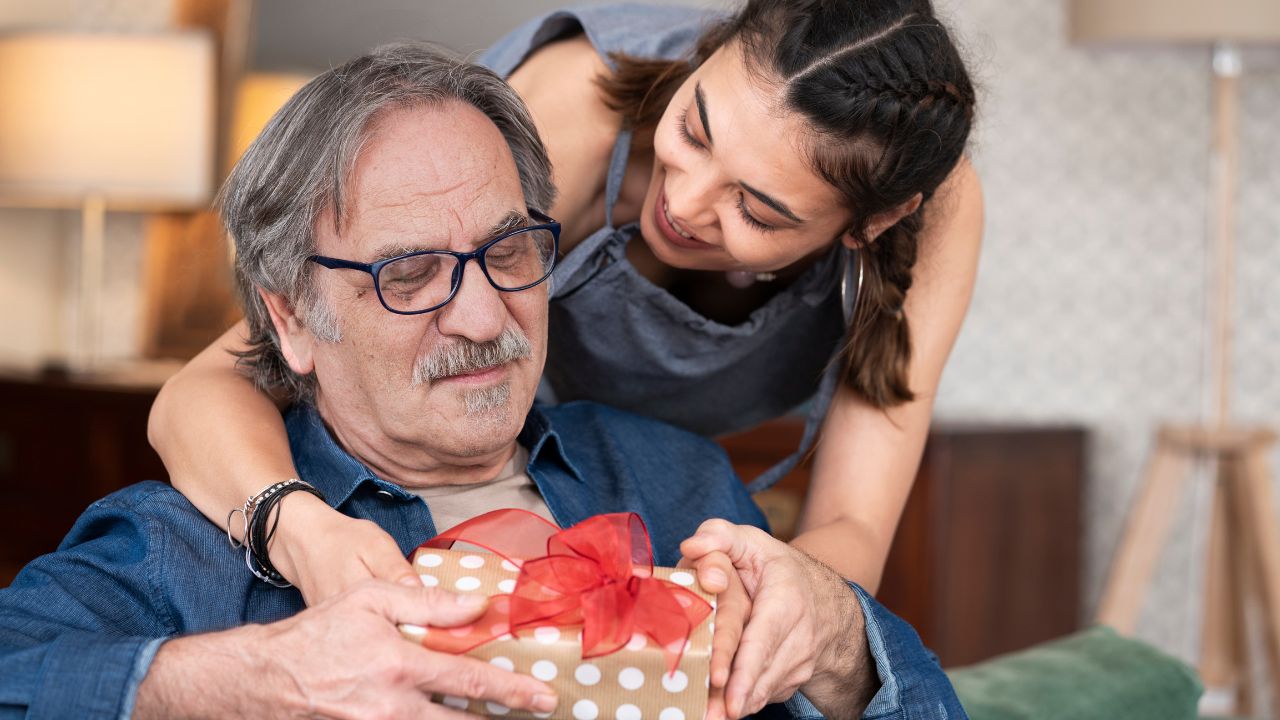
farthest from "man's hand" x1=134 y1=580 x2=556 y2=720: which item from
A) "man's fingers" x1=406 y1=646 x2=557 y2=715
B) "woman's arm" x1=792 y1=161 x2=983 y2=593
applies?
"woman's arm" x1=792 y1=161 x2=983 y2=593

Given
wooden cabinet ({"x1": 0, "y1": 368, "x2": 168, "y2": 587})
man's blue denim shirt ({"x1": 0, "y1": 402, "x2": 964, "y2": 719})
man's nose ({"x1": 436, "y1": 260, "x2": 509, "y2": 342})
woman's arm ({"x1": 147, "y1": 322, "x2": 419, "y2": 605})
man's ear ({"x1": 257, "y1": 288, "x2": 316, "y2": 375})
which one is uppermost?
man's nose ({"x1": 436, "y1": 260, "x2": 509, "y2": 342})

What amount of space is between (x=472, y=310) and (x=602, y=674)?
17.6 inches

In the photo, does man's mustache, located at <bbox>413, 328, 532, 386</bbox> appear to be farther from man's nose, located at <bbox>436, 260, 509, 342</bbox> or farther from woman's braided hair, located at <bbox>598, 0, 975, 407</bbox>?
woman's braided hair, located at <bbox>598, 0, 975, 407</bbox>

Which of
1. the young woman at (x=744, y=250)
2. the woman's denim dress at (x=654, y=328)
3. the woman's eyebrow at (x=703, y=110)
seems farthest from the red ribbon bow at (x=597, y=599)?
the woman's denim dress at (x=654, y=328)

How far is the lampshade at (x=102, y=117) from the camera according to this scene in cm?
347

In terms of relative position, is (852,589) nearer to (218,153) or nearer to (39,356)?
(218,153)

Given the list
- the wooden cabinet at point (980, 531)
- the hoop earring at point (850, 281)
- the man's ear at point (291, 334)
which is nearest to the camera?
the man's ear at point (291, 334)

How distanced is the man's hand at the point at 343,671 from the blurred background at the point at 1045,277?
255cm

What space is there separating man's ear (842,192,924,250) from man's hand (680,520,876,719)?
447 mm

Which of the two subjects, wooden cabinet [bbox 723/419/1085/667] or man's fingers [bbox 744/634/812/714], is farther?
wooden cabinet [bbox 723/419/1085/667]

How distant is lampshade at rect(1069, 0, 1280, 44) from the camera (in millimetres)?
2975

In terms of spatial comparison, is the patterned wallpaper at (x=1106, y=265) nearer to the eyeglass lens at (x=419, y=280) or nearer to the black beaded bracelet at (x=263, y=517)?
the eyeglass lens at (x=419, y=280)

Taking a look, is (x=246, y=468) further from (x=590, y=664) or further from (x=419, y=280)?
(x=590, y=664)

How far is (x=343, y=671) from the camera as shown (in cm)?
98
